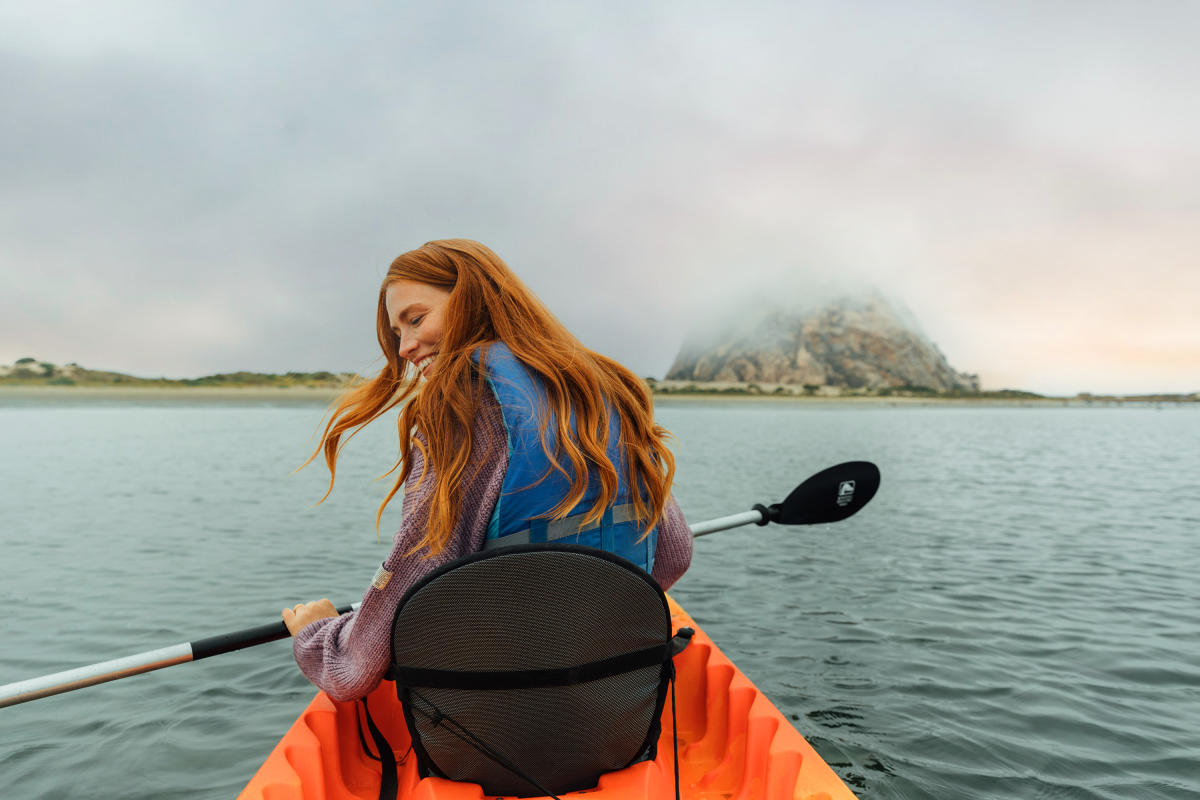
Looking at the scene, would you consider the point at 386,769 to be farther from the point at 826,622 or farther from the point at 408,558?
the point at 826,622

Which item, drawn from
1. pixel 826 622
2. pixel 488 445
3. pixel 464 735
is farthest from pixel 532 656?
pixel 826 622

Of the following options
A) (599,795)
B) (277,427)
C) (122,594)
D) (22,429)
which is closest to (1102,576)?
(599,795)

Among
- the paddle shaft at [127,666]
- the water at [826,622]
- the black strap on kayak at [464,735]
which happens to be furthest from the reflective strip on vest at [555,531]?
the water at [826,622]

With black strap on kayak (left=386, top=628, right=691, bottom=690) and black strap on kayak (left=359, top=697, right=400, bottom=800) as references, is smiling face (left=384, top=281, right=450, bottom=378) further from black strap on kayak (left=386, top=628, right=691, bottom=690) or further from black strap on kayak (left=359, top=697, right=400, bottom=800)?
black strap on kayak (left=359, top=697, right=400, bottom=800)

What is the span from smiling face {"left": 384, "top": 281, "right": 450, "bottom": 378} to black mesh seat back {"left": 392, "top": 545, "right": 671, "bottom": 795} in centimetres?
68

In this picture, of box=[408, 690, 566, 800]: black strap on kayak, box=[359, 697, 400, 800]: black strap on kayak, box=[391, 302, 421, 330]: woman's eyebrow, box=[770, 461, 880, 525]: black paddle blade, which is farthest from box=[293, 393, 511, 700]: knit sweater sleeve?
box=[770, 461, 880, 525]: black paddle blade

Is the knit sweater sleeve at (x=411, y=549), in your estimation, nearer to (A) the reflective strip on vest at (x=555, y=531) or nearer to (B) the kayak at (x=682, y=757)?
(A) the reflective strip on vest at (x=555, y=531)

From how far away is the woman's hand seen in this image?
2.06 metres

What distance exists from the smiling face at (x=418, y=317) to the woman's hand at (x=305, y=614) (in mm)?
746

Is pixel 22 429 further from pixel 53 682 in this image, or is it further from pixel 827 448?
pixel 53 682

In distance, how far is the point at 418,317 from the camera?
2.11 metres

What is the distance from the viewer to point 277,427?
118ft

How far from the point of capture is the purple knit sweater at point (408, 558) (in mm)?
1699

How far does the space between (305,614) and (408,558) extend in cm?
60
